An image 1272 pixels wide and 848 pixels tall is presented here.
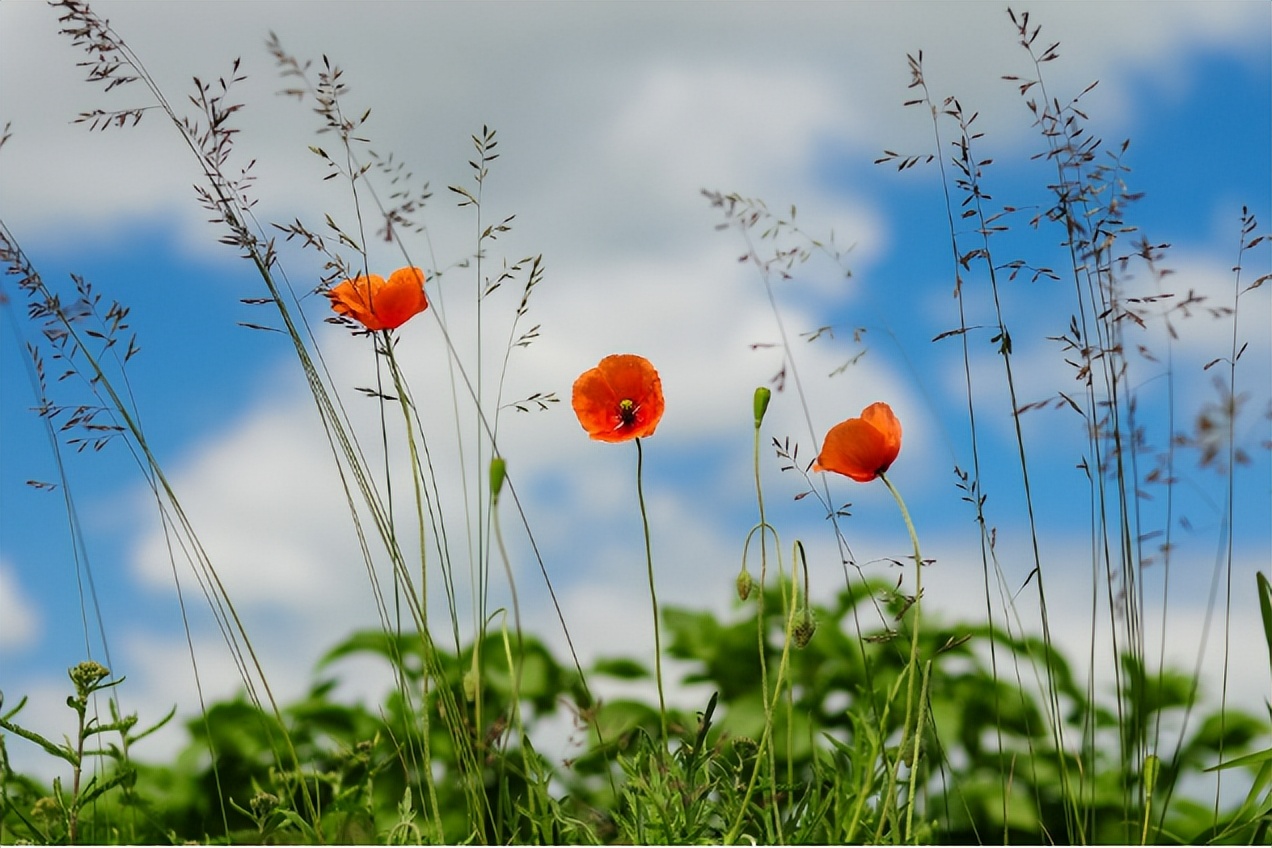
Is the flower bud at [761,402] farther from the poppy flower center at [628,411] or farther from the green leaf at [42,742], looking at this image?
the green leaf at [42,742]

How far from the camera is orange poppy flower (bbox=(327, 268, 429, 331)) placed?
146cm

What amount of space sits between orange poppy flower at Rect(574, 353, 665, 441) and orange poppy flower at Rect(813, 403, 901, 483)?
207 mm

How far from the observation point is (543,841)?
1506mm

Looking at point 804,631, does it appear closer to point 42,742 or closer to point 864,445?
point 864,445

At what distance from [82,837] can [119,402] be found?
0.81 m

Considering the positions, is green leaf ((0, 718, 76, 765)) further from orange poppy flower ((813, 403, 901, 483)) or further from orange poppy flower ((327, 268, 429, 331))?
orange poppy flower ((813, 403, 901, 483))

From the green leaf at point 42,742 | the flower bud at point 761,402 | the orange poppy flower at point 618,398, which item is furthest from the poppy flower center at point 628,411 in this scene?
the green leaf at point 42,742

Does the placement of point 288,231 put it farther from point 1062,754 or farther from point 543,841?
point 1062,754

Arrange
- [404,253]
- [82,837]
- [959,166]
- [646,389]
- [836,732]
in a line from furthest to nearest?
[836,732] < [82,837] < [959,166] < [404,253] < [646,389]

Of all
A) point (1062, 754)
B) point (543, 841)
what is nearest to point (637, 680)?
point (543, 841)

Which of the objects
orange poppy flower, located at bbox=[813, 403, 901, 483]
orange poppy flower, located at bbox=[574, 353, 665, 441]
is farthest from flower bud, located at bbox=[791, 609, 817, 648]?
orange poppy flower, located at bbox=[574, 353, 665, 441]

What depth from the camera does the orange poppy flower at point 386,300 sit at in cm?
146

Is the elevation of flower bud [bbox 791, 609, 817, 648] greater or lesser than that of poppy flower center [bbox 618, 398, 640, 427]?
lesser

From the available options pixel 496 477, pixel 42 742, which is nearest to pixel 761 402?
pixel 496 477
